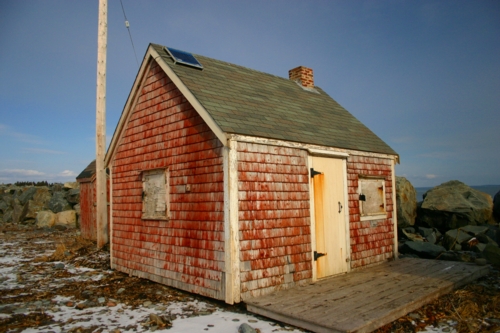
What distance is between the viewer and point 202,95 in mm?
7707

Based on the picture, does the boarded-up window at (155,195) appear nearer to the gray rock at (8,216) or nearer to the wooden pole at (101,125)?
the wooden pole at (101,125)

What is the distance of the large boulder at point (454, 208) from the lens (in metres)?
14.5

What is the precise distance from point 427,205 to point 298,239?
9.66m

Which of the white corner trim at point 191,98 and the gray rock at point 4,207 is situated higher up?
the white corner trim at point 191,98

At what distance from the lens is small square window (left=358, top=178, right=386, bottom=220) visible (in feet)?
31.3

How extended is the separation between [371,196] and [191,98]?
531 centimetres

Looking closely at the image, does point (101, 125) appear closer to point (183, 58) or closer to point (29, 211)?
point (183, 58)

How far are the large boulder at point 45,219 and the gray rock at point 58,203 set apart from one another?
0.68 m

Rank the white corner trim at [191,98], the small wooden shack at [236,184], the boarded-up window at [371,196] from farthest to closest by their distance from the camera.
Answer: the boarded-up window at [371,196], the small wooden shack at [236,184], the white corner trim at [191,98]

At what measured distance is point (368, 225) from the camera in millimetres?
9617

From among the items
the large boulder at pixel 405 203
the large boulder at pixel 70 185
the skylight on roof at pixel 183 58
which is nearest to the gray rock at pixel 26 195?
the large boulder at pixel 70 185

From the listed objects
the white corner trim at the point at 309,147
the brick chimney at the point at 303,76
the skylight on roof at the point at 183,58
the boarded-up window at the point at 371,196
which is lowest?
the boarded-up window at the point at 371,196

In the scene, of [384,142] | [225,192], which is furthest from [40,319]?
[384,142]

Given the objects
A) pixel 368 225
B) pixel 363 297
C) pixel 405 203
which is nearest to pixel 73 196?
pixel 405 203
